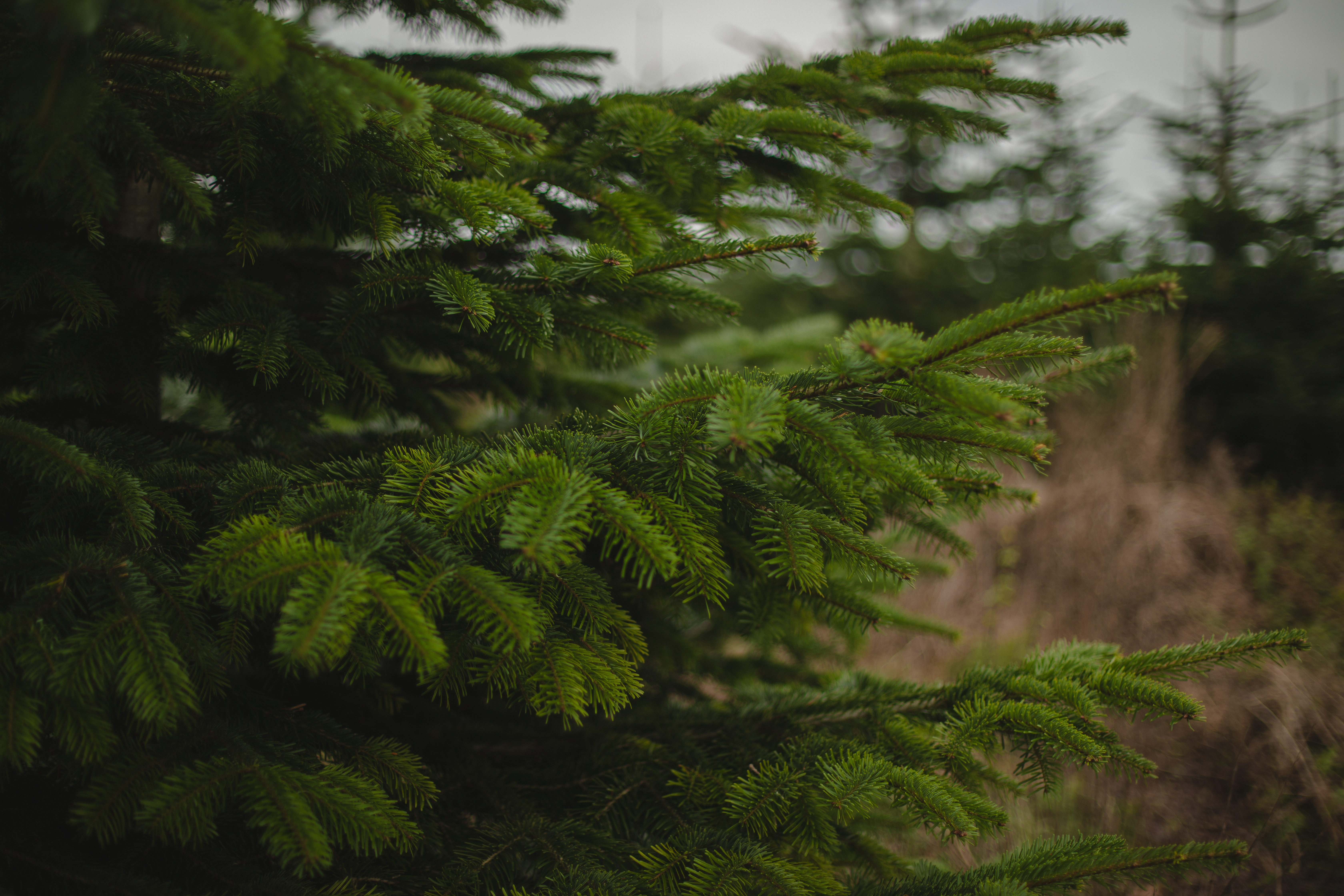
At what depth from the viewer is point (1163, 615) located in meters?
4.14

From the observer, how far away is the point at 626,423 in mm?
1072

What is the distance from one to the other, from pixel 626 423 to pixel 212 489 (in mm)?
736

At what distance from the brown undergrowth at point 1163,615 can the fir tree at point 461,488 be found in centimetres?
105

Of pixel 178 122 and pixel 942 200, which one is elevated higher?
pixel 942 200

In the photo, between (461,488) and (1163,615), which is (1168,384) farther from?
(461,488)

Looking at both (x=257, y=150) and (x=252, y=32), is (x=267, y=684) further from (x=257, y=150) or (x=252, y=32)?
(x=252, y=32)

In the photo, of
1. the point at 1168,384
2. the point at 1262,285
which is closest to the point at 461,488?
the point at 1168,384

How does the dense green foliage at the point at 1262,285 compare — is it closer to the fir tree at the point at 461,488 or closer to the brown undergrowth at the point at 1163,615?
the brown undergrowth at the point at 1163,615

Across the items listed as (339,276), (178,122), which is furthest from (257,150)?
(339,276)

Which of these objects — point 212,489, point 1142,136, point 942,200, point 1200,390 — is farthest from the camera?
point 942,200

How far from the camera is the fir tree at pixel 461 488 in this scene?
31.9 inches

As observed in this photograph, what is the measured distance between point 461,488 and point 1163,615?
5.01 metres

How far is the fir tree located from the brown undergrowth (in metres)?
1.05

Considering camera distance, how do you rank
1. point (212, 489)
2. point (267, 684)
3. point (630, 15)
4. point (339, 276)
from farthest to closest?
point (630, 15)
point (339, 276)
point (267, 684)
point (212, 489)
